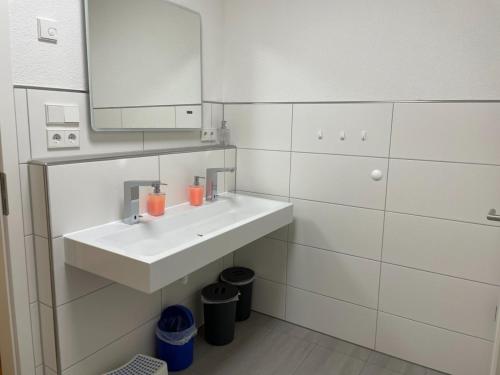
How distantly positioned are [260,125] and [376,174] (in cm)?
74

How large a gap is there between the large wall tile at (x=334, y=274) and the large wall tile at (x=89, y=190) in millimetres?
1048

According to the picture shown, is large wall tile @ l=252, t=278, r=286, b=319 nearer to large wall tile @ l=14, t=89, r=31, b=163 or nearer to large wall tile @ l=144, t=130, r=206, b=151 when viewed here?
large wall tile @ l=144, t=130, r=206, b=151

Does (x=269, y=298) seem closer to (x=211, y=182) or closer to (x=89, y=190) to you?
(x=211, y=182)

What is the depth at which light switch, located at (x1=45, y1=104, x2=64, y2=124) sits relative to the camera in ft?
4.84

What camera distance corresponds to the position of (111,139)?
176 centimetres

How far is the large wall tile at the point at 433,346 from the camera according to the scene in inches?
73.8

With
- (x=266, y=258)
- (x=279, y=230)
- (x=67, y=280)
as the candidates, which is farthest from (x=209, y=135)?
(x=67, y=280)

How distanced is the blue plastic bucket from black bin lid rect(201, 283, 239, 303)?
0.16m

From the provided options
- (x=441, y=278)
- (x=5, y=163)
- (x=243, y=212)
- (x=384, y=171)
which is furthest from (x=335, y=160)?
(x=5, y=163)

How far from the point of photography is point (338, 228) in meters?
2.15

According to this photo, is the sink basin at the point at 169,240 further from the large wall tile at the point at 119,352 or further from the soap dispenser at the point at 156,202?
the large wall tile at the point at 119,352

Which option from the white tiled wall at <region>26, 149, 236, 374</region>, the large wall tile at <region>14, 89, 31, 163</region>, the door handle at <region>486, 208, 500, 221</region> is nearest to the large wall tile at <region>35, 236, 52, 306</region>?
the white tiled wall at <region>26, 149, 236, 374</region>

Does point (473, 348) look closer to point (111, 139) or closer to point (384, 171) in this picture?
point (384, 171)

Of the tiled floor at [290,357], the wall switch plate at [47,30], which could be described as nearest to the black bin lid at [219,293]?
the tiled floor at [290,357]
